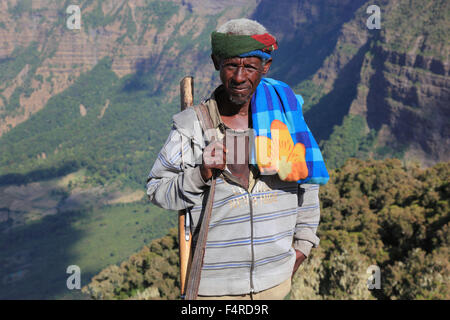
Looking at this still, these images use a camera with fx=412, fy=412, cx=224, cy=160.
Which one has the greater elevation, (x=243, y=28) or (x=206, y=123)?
(x=243, y=28)

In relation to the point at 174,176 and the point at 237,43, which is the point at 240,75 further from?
the point at 174,176

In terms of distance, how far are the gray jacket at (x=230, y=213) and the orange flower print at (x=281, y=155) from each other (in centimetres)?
13

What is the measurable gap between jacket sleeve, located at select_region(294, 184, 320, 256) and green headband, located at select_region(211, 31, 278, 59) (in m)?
1.07

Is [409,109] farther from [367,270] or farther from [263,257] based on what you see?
[263,257]

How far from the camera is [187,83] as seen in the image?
313 centimetres

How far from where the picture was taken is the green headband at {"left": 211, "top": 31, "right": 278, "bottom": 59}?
8.63 ft

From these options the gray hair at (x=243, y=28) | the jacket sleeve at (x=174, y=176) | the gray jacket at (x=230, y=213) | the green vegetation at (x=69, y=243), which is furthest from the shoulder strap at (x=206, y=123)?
the green vegetation at (x=69, y=243)

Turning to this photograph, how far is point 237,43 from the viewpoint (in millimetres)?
2629

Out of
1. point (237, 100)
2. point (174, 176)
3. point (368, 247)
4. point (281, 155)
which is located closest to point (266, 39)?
point (237, 100)

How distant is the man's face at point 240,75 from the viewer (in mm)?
2686

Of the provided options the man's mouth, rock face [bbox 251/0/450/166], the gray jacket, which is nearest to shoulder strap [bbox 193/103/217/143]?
the gray jacket

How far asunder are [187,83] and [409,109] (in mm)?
88459

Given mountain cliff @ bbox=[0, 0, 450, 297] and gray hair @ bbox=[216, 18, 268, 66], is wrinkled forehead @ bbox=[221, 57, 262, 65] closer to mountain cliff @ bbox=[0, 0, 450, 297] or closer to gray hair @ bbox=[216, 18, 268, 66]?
gray hair @ bbox=[216, 18, 268, 66]

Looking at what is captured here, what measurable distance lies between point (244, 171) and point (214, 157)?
407 mm
